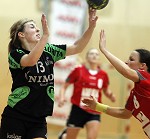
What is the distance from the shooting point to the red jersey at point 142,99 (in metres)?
3.79

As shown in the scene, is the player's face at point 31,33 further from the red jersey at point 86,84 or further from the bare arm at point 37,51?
the red jersey at point 86,84

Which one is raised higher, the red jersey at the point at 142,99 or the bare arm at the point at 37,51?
the bare arm at the point at 37,51

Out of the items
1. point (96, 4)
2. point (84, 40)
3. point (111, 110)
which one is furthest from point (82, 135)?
point (96, 4)

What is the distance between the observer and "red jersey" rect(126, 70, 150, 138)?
379cm

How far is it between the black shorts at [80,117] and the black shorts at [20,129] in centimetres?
257

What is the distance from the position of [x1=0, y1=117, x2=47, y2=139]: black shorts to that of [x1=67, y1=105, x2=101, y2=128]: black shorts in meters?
2.57

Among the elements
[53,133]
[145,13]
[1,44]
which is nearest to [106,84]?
[1,44]

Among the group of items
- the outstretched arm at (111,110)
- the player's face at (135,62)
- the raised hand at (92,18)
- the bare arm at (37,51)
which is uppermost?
the raised hand at (92,18)

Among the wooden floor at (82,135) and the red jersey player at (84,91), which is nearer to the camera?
the red jersey player at (84,91)

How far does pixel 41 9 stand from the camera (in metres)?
8.39

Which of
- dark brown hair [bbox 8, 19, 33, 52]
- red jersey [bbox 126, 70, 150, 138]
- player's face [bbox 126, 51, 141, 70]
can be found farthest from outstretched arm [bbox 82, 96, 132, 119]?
dark brown hair [bbox 8, 19, 33, 52]

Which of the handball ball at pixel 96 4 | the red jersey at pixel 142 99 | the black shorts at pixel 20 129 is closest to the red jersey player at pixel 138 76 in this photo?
the red jersey at pixel 142 99

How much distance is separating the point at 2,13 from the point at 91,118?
9.02 ft

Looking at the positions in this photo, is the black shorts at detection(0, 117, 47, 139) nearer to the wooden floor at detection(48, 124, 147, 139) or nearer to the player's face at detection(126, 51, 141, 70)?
the player's face at detection(126, 51, 141, 70)
